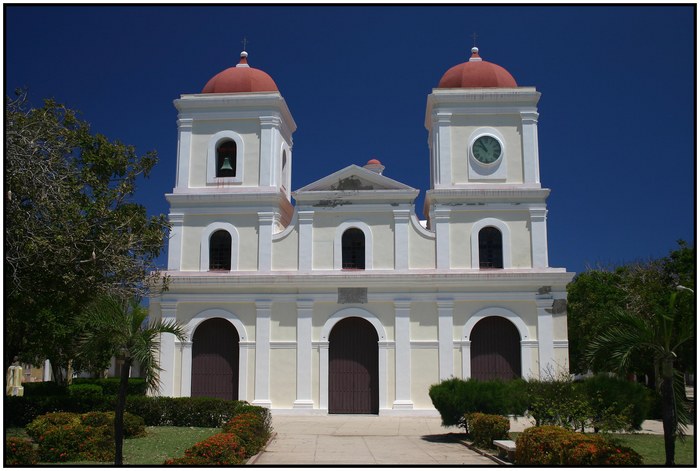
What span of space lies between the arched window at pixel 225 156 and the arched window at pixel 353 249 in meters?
5.08

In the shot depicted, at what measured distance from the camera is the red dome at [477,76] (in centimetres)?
2692

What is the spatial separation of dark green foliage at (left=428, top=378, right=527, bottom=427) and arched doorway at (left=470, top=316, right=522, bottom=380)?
6307mm

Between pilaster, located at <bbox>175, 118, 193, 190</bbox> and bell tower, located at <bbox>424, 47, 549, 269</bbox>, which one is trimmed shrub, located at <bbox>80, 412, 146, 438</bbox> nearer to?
pilaster, located at <bbox>175, 118, 193, 190</bbox>

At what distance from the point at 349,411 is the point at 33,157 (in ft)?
46.1

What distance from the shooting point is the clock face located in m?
26.4

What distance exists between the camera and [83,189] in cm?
1908

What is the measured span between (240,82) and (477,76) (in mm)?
9137

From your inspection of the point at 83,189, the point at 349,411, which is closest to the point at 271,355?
the point at 349,411

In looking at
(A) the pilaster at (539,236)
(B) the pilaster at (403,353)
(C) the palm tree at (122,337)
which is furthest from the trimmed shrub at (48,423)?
(A) the pilaster at (539,236)

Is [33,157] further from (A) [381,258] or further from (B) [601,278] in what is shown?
(B) [601,278]

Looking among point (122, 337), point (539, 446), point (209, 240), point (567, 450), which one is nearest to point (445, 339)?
point (209, 240)

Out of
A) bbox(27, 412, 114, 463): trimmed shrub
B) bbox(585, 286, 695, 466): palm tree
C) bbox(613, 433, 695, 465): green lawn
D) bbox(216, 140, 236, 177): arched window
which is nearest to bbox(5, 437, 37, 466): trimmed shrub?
bbox(27, 412, 114, 463): trimmed shrub

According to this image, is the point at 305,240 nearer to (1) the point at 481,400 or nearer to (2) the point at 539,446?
(1) the point at 481,400

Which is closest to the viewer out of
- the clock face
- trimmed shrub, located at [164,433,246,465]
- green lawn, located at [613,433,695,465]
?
trimmed shrub, located at [164,433,246,465]
